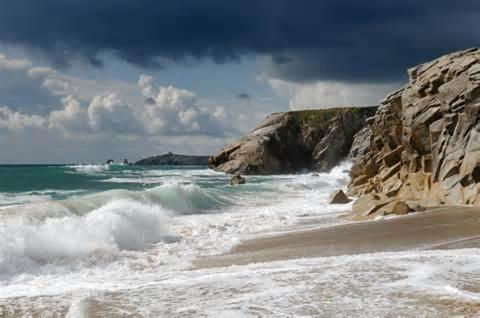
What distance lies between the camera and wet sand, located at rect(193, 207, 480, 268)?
11.8 m

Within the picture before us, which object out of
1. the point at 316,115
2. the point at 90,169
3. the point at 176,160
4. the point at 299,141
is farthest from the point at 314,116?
the point at 176,160

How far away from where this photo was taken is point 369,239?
13375 millimetres

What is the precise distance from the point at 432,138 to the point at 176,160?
479ft

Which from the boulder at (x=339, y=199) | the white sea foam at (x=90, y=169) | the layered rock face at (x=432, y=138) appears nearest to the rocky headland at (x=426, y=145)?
the layered rock face at (x=432, y=138)

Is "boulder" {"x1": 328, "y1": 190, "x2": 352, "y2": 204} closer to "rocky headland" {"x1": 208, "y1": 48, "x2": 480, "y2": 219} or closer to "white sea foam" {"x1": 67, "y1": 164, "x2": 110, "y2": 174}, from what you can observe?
"rocky headland" {"x1": 208, "y1": 48, "x2": 480, "y2": 219}

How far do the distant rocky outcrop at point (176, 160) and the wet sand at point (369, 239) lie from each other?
142430 millimetres

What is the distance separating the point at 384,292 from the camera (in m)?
7.84

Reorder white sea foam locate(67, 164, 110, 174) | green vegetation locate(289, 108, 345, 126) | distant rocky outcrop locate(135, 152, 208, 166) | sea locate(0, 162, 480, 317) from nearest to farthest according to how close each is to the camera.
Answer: sea locate(0, 162, 480, 317) → green vegetation locate(289, 108, 345, 126) → white sea foam locate(67, 164, 110, 174) → distant rocky outcrop locate(135, 152, 208, 166)

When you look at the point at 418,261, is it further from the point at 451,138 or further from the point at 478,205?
the point at 451,138

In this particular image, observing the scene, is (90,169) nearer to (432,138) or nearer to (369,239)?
(432,138)

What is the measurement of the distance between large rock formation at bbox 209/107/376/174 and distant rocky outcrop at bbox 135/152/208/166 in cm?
7475

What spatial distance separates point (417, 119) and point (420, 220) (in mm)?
8434

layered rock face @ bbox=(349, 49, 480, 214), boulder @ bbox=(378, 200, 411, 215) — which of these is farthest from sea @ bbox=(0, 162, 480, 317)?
layered rock face @ bbox=(349, 49, 480, 214)

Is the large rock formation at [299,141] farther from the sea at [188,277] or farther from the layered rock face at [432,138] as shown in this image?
the sea at [188,277]
